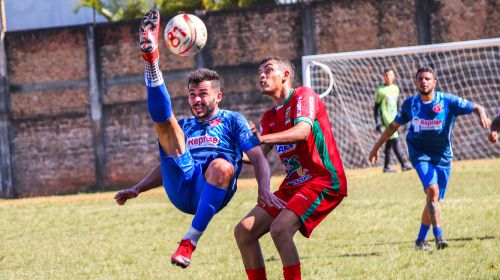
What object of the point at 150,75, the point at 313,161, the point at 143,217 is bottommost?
the point at 143,217

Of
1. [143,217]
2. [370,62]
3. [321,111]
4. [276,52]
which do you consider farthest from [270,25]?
[321,111]

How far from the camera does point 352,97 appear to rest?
22.5 metres

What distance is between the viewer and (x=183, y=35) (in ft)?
23.3

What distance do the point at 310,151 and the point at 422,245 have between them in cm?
356

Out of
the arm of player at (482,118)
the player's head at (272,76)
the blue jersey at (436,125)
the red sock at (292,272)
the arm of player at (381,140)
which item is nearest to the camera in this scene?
the red sock at (292,272)

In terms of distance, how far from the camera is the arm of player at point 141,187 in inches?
293

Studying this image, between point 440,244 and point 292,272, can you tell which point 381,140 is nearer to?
point 440,244

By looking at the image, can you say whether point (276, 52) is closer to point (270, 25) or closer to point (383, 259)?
point (270, 25)

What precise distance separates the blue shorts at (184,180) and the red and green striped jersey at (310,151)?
46 cm

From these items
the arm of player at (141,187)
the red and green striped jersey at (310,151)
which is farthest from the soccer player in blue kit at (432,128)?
the arm of player at (141,187)

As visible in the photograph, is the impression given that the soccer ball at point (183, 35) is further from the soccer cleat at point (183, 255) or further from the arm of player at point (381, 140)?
the arm of player at point (381, 140)

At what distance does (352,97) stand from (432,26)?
2479mm

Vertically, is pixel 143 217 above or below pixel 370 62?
below

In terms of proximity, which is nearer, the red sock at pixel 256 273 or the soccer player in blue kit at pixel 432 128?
the red sock at pixel 256 273
